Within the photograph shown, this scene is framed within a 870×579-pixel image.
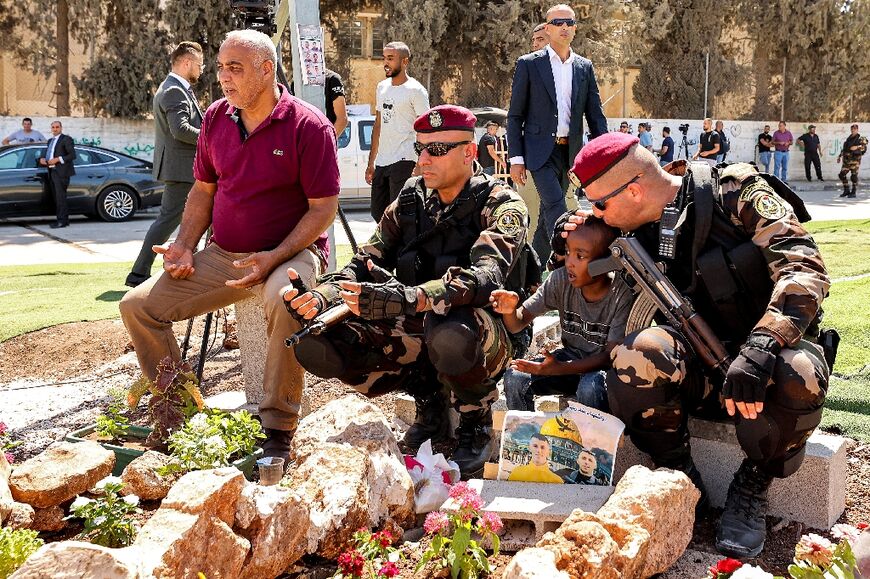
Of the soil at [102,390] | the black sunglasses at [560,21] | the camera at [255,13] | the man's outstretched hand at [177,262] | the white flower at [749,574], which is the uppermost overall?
the black sunglasses at [560,21]

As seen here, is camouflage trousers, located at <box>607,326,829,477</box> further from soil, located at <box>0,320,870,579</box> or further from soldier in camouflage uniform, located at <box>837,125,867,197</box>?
soldier in camouflage uniform, located at <box>837,125,867,197</box>

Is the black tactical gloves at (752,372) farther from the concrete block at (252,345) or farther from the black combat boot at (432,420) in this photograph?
the concrete block at (252,345)

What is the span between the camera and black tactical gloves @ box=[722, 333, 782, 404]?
3.10 m

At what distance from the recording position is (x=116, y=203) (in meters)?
18.1

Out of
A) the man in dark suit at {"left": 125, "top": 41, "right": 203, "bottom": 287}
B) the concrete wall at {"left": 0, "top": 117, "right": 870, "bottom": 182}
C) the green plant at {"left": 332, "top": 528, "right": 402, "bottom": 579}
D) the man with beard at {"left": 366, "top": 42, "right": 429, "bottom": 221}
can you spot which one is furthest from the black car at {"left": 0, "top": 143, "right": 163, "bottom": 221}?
the green plant at {"left": 332, "top": 528, "right": 402, "bottom": 579}

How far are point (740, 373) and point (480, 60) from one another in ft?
91.2

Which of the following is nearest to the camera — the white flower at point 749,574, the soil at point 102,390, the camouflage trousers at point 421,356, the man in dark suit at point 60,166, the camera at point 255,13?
the white flower at point 749,574

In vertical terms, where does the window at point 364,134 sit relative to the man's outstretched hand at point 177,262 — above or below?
above

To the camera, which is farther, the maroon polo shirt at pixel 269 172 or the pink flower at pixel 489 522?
the maroon polo shirt at pixel 269 172

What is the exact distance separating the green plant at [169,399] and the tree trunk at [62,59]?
81.1 ft

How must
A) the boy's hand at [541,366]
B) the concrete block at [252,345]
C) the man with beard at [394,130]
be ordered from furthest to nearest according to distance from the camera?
the man with beard at [394,130] < the concrete block at [252,345] < the boy's hand at [541,366]

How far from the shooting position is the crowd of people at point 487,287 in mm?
3314

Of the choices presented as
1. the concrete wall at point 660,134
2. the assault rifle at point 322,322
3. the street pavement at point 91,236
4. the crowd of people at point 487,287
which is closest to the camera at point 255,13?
the crowd of people at point 487,287

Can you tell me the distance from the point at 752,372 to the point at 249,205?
2.56 metres
